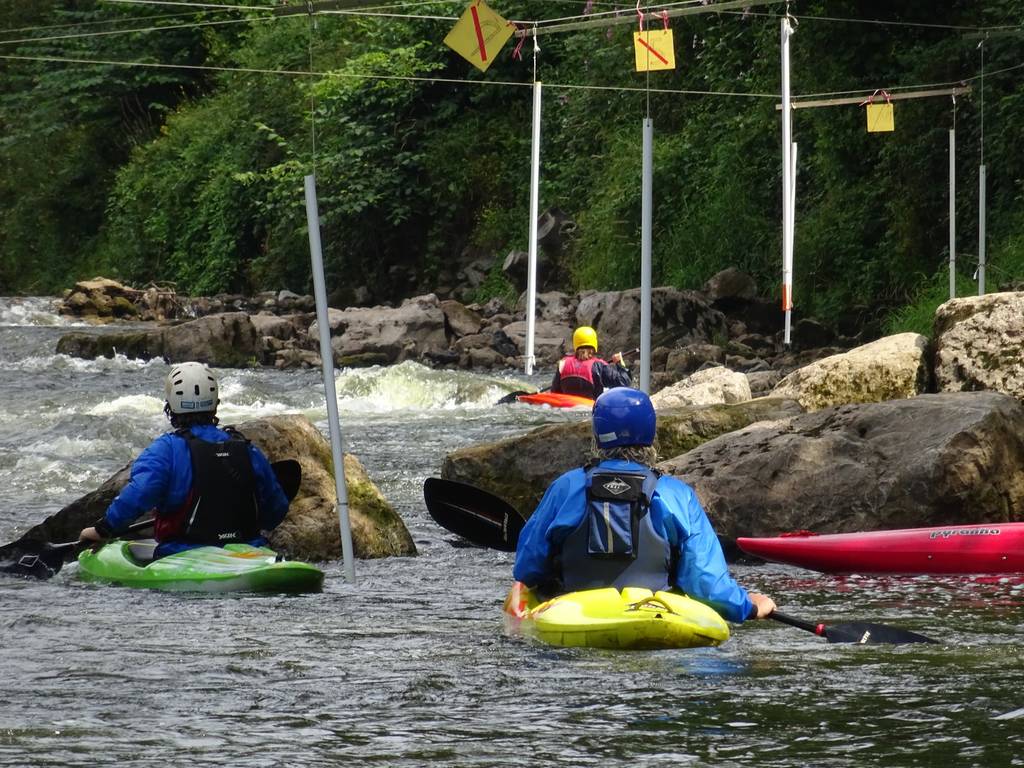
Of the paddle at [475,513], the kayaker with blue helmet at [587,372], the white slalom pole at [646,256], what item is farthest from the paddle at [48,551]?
the kayaker with blue helmet at [587,372]

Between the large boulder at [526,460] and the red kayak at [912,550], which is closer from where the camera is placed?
the red kayak at [912,550]

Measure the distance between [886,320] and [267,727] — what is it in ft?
58.5

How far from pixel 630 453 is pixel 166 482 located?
254 cm

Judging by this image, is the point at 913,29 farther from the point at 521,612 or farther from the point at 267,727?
the point at 267,727

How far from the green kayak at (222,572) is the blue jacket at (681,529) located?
198 cm

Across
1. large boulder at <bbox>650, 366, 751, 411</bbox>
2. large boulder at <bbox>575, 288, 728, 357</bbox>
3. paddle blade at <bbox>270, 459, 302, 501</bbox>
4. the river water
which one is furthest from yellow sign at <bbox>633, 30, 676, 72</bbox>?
large boulder at <bbox>575, 288, 728, 357</bbox>

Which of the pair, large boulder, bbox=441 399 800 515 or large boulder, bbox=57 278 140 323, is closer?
large boulder, bbox=441 399 800 515

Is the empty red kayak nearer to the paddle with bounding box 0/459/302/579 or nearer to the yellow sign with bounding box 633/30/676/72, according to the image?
the yellow sign with bounding box 633/30/676/72

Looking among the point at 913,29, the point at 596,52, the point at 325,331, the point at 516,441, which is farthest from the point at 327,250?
the point at 325,331

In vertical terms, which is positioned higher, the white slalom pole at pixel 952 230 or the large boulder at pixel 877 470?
the white slalom pole at pixel 952 230

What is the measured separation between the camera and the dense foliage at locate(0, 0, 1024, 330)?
2303cm

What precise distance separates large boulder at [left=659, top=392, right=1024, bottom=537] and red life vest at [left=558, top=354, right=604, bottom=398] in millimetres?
6674

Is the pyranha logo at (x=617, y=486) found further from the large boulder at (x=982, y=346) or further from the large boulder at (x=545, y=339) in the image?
the large boulder at (x=545, y=339)

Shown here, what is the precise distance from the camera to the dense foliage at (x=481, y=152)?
23.0 metres
